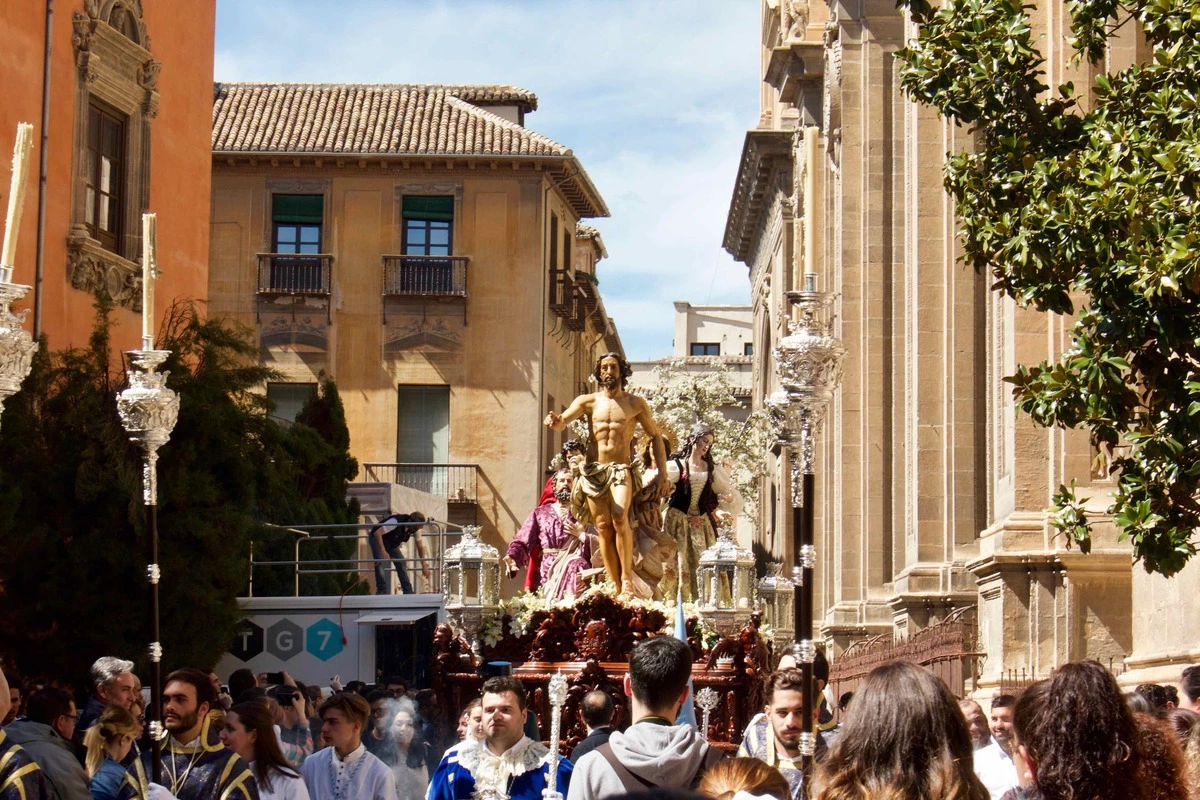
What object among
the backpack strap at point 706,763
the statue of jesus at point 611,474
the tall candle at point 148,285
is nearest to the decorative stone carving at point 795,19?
the statue of jesus at point 611,474

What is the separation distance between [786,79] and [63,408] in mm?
20775

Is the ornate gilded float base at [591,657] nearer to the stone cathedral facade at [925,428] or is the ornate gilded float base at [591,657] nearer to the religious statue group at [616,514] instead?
the religious statue group at [616,514]

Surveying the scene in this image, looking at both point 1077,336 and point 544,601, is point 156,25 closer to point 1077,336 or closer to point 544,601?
point 544,601

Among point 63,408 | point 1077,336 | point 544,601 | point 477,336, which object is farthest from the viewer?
point 477,336

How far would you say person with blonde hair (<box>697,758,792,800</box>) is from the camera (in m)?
5.12

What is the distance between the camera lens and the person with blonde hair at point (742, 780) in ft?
16.8

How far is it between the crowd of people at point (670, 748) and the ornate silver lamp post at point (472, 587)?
5.84 metres

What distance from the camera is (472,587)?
1709 centimetres

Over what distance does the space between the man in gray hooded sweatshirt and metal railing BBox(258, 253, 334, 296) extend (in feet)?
122

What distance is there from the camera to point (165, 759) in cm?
838

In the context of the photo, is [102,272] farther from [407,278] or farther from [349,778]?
[407,278]

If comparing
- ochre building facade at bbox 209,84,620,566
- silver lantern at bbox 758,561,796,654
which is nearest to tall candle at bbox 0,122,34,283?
silver lantern at bbox 758,561,796,654

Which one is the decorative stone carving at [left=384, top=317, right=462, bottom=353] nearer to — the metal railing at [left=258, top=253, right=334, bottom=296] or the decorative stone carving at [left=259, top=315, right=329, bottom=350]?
the decorative stone carving at [left=259, top=315, right=329, bottom=350]

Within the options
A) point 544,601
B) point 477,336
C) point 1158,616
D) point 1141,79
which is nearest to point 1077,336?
Result: point 1141,79
